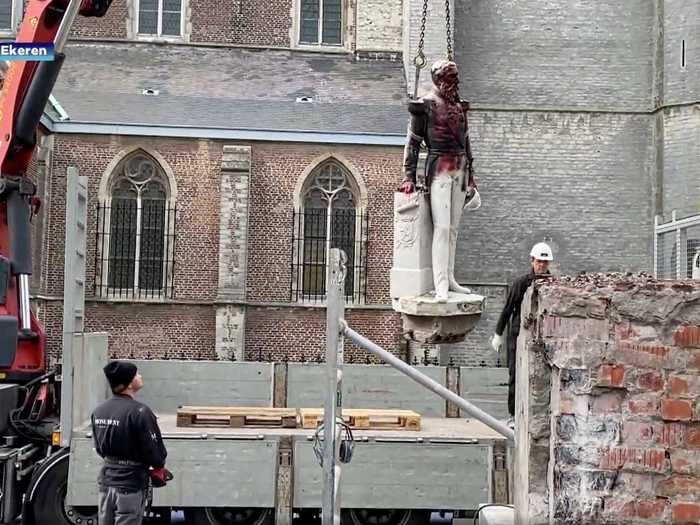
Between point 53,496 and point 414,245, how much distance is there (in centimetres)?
359

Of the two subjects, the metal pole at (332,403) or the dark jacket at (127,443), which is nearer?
the metal pole at (332,403)

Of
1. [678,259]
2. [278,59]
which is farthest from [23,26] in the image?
[278,59]

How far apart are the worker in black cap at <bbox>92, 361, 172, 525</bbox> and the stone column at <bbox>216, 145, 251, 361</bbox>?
14002 mm

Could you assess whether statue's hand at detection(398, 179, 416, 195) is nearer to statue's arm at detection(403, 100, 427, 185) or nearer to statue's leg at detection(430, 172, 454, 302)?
statue's arm at detection(403, 100, 427, 185)

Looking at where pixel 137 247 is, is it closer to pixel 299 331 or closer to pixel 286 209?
pixel 286 209

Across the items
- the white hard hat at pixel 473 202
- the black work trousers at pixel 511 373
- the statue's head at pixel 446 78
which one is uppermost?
the statue's head at pixel 446 78

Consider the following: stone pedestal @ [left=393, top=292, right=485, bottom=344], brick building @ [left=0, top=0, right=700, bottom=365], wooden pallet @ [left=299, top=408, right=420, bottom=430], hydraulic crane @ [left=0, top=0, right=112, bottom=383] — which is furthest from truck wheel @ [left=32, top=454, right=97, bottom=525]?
brick building @ [left=0, top=0, right=700, bottom=365]

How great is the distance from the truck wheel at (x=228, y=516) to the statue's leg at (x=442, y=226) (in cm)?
249

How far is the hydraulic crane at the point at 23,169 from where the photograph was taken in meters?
9.05

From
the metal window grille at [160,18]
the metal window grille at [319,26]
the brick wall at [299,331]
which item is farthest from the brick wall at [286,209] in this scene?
the metal window grille at [160,18]

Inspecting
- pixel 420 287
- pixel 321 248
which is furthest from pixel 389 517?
pixel 321 248

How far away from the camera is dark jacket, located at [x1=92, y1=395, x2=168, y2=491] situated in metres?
5.60

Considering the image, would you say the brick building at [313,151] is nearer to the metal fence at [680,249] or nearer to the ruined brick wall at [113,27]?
the ruined brick wall at [113,27]

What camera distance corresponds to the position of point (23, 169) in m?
9.72
